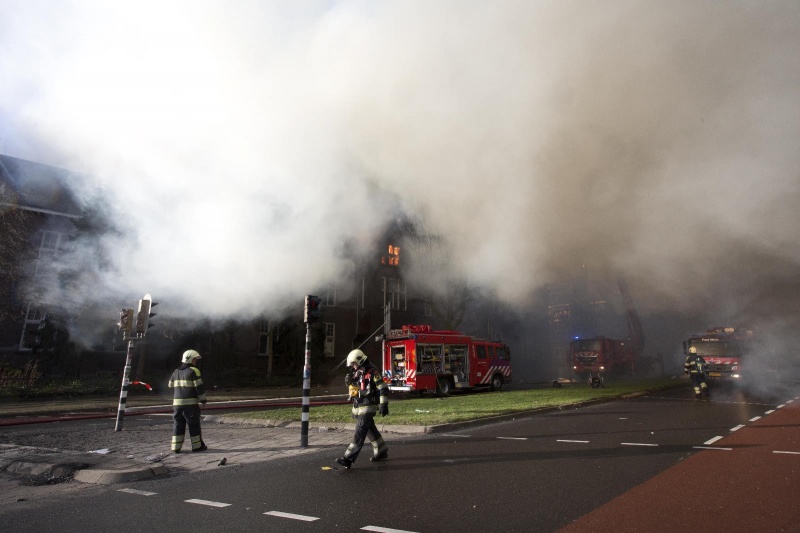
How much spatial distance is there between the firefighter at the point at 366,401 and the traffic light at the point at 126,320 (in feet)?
16.6

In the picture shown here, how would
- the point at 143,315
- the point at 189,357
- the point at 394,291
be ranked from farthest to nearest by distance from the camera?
the point at 394,291
the point at 143,315
the point at 189,357

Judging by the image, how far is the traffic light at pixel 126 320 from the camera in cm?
912

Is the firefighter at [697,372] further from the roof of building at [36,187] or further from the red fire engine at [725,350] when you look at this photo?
the roof of building at [36,187]

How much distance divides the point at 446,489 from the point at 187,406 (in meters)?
4.23

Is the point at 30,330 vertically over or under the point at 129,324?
over

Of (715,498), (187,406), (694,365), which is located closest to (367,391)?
(187,406)

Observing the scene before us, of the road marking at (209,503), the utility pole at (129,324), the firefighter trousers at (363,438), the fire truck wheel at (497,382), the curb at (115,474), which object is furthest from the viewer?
the fire truck wheel at (497,382)

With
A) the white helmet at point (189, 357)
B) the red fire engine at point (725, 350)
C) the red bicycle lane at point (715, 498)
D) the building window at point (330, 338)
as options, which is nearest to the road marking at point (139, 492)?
the white helmet at point (189, 357)

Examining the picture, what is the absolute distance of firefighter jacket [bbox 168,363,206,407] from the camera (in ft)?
23.6

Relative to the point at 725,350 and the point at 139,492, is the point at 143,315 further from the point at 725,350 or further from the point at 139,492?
the point at 725,350

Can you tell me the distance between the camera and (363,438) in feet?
19.9

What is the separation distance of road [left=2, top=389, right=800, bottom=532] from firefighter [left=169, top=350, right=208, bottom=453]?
59.1 inches

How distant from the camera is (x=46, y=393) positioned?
54.3ft

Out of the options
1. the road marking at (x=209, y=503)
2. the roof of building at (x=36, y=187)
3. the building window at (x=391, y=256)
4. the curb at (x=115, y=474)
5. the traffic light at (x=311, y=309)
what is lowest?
the road marking at (x=209, y=503)
